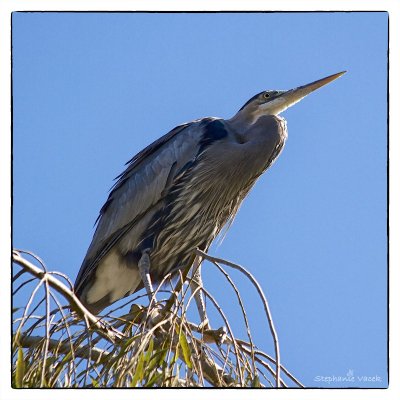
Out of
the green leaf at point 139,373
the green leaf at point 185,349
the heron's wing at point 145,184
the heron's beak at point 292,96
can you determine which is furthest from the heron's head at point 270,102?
the green leaf at point 139,373

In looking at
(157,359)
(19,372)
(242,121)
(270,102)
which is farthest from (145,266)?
(19,372)

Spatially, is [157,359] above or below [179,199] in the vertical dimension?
below

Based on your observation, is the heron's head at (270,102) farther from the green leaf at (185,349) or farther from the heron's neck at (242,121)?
the green leaf at (185,349)

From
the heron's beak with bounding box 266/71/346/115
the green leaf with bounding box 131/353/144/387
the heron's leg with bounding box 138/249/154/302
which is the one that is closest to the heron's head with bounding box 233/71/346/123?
the heron's beak with bounding box 266/71/346/115

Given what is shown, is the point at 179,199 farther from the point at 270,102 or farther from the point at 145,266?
the point at 270,102

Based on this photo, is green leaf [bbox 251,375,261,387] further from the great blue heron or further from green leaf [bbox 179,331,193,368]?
the great blue heron

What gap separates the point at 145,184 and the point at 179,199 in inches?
7.5

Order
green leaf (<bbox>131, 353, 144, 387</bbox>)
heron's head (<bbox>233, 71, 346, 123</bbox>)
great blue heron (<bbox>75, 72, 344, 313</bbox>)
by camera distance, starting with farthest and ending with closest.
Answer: heron's head (<bbox>233, 71, 346, 123</bbox>)
great blue heron (<bbox>75, 72, 344, 313</bbox>)
green leaf (<bbox>131, 353, 144, 387</bbox>)

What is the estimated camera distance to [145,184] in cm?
439

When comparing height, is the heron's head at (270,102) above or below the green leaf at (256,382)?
above

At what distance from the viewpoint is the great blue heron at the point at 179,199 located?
14.0 feet

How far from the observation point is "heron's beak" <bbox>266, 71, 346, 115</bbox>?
14.1ft
